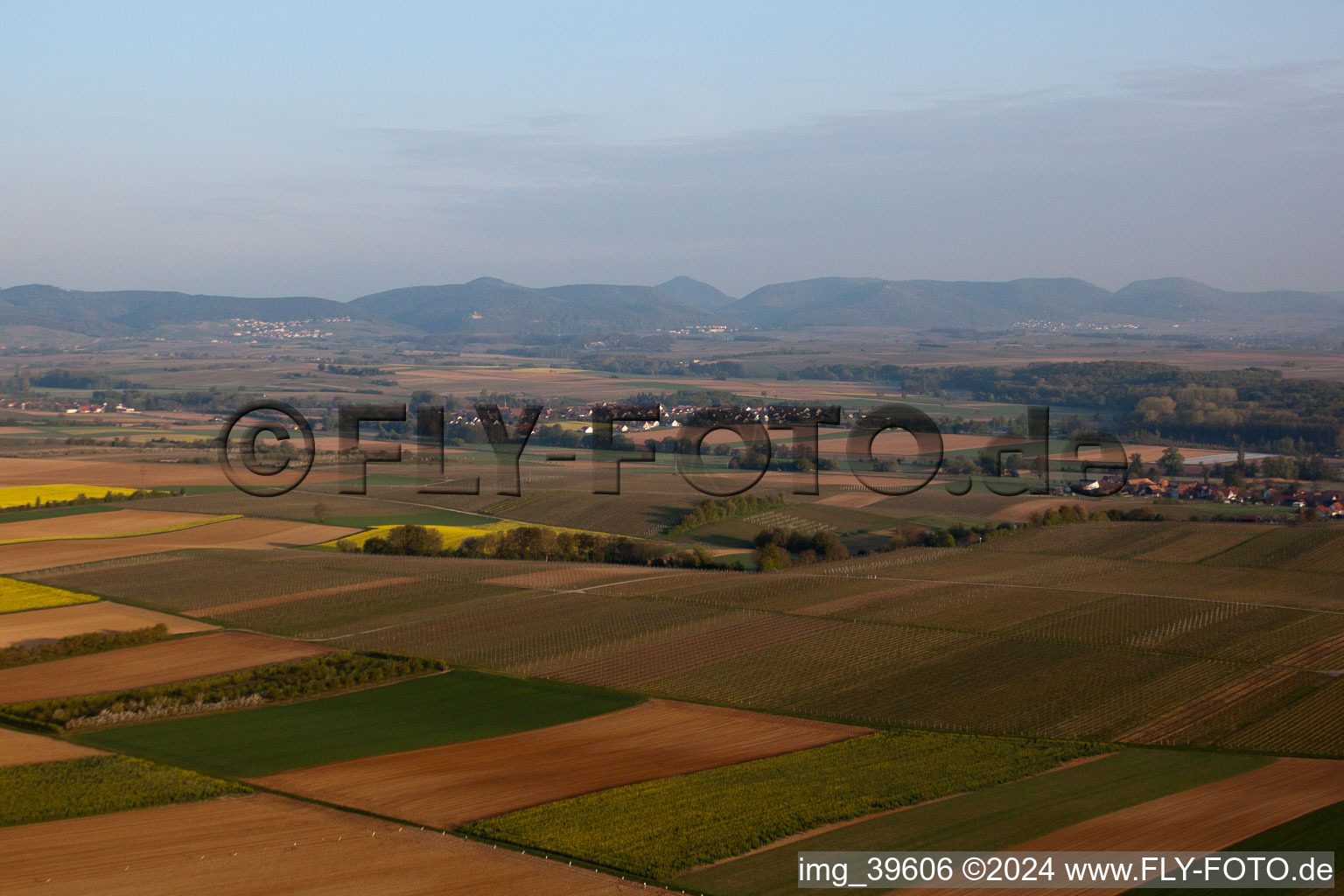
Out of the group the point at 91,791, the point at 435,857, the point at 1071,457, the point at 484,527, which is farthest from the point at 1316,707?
the point at 1071,457

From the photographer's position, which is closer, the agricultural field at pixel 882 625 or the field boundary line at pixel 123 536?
the agricultural field at pixel 882 625

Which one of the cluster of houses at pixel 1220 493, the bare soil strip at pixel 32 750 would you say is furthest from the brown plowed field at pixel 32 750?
the cluster of houses at pixel 1220 493

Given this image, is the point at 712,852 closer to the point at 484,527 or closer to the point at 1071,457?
the point at 484,527

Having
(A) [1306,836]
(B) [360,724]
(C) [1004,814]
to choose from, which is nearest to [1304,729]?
(A) [1306,836]

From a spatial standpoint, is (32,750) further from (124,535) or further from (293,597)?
(124,535)

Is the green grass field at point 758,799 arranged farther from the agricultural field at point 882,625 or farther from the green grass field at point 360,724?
the green grass field at point 360,724

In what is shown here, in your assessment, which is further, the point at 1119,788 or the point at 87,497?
the point at 87,497

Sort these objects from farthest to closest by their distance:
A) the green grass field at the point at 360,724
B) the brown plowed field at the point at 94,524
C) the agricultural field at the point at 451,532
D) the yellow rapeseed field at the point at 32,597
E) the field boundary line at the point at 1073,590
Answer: the agricultural field at the point at 451,532 < the brown plowed field at the point at 94,524 < the yellow rapeseed field at the point at 32,597 < the field boundary line at the point at 1073,590 < the green grass field at the point at 360,724
